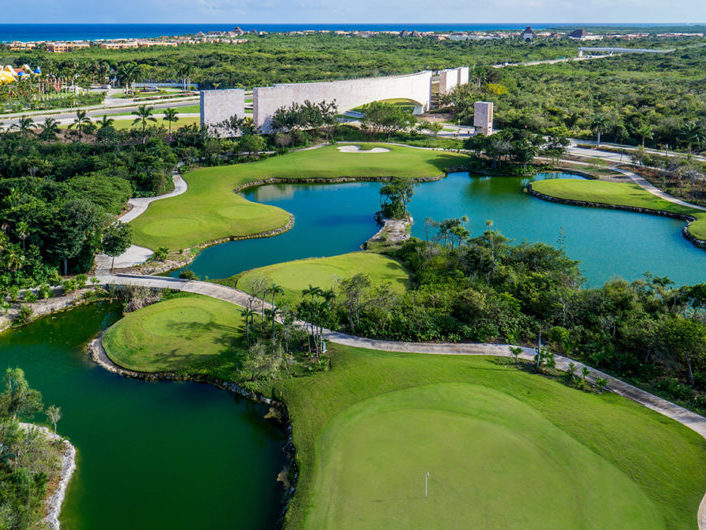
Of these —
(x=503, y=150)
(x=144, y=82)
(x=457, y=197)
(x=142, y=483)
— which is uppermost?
(x=144, y=82)

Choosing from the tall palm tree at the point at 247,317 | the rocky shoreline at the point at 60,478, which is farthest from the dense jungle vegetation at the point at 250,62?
the rocky shoreline at the point at 60,478

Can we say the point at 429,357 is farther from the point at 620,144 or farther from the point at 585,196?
the point at 620,144

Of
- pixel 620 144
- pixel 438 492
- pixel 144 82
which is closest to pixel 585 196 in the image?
pixel 620 144

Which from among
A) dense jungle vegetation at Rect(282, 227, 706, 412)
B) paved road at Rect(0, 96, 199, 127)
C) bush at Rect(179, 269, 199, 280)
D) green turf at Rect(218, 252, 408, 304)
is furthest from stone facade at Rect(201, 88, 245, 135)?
dense jungle vegetation at Rect(282, 227, 706, 412)

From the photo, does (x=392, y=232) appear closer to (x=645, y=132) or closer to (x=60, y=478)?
(x=60, y=478)

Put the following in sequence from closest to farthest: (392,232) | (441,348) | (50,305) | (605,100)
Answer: (441,348) < (50,305) < (392,232) < (605,100)

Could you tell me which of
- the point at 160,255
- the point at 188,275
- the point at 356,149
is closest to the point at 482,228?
the point at 188,275
